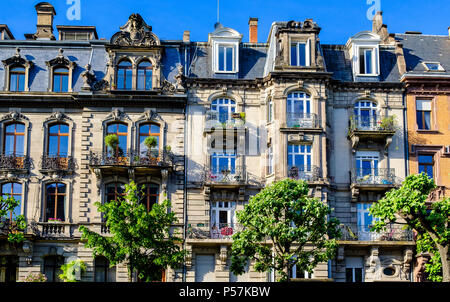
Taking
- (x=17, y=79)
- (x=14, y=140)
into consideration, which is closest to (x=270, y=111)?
(x=14, y=140)

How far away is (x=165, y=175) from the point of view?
35.7 m

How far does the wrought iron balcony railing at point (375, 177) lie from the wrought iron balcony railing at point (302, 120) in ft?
11.9

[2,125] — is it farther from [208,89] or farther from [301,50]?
[301,50]

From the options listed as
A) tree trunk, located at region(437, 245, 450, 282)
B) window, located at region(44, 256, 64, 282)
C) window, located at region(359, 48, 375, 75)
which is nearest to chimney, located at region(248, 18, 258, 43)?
window, located at region(359, 48, 375, 75)

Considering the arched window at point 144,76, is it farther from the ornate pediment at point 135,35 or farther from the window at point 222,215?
the window at point 222,215

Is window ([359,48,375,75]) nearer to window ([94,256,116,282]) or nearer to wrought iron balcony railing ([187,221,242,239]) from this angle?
wrought iron balcony railing ([187,221,242,239])

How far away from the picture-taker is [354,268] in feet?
117

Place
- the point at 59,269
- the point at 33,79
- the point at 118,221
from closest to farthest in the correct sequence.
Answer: the point at 118,221 < the point at 59,269 < the point at 33,79

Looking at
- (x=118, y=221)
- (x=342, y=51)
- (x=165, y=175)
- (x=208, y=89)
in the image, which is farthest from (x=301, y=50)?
(x=118, y=221)

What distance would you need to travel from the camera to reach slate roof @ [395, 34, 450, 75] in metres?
39.5

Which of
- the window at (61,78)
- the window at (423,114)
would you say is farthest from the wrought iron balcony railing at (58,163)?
the window at (423,114)

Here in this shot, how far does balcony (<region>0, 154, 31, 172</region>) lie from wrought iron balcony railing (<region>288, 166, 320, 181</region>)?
1483 centimetres

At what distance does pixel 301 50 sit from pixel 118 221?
15285 mm

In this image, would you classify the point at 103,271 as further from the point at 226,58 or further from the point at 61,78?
the point at 226,58
